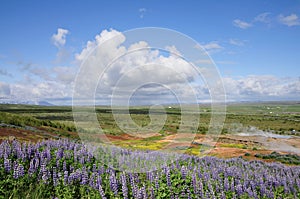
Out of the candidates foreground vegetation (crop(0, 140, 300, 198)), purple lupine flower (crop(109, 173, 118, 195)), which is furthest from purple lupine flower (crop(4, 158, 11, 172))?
purple lupine flower (crop(109, 173, 118, 195))

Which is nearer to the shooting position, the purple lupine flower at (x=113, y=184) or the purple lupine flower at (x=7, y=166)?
the purple lupine flower at (x=113, y=184)

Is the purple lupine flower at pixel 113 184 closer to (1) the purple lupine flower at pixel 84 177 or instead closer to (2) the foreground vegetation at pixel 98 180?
(2) the foreground vegetation at pixel 98 180

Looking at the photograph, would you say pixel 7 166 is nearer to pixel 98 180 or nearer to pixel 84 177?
pixel 84 177

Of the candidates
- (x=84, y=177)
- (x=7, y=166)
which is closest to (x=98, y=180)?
(x=84, y=177)

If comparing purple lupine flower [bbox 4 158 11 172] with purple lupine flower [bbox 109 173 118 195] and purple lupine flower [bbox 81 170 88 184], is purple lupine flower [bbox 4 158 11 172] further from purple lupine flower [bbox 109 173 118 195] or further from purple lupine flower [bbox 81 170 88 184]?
purple lupine flower [bbox 109 173 118 195]

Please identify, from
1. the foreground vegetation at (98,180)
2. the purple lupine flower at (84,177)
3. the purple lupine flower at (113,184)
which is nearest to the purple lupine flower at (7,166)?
the foreground vegetation at (98,180)

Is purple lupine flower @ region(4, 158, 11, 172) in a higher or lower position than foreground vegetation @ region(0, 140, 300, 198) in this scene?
higher

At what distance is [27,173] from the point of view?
6309 mm

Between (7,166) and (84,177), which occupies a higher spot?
(7,166)

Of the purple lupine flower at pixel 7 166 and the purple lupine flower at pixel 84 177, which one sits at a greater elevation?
the purple lupine flower at pixel 7 166

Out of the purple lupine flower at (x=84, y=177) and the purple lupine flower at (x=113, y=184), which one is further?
the purple lupine flower at (x=84, y=177)

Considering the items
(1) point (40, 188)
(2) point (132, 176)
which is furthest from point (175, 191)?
(1) point (40, 188)

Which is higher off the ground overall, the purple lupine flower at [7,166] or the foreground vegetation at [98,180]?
the purple lupine flower at [7,166]

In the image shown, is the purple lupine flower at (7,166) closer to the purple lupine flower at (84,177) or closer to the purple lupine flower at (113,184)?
the purple lupine flower at (84,177)
